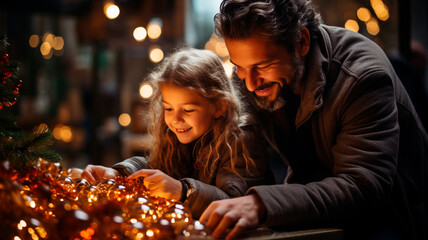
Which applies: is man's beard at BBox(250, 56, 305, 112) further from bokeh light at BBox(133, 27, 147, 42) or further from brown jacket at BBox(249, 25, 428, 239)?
bokeh light at BBox(133, 27, 147, 42)

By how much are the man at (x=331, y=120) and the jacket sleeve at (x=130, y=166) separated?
1.51ft

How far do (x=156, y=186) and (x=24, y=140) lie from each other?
0.37 metres

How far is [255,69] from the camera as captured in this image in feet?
4.57

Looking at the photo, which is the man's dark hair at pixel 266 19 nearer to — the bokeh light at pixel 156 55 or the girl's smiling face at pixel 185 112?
the girl's smiling face at pixel 185 112

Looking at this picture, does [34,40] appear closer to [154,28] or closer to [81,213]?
[154,28]

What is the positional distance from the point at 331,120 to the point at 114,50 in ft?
9.23

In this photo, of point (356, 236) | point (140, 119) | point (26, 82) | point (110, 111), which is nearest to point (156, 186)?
point (356, 236)

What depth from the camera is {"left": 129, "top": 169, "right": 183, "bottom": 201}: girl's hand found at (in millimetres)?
1226

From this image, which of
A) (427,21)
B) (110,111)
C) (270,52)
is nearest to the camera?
(270,52)

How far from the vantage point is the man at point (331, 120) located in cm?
121

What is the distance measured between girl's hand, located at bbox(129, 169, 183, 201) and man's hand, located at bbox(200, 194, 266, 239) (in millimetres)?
154

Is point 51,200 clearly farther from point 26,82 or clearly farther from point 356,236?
point 26,82

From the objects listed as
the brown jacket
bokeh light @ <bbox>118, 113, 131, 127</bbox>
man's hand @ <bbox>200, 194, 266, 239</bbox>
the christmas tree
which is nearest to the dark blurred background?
bokeh light @ <bbox>118, 113, 131, 127</bbox>

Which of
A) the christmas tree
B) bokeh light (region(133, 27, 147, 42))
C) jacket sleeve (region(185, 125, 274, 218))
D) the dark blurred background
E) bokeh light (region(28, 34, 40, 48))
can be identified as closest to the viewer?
the christmas tree
